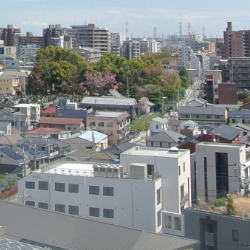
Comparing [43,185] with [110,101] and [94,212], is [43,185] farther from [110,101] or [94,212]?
[110,101]

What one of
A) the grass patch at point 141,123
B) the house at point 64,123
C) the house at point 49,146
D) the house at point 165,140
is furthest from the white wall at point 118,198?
the grass patch at point 141,123

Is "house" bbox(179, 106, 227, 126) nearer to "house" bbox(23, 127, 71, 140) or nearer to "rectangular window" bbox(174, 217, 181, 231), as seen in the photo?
"house" bbox(23, 127, 71, 140)

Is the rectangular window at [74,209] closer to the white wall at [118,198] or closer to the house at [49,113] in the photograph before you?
the white wall at [118,198]

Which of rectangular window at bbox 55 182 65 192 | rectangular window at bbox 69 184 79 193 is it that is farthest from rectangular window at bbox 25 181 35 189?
rectangular window at bbox 69 184 79 193

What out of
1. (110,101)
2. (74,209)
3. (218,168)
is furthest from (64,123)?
(74,209)

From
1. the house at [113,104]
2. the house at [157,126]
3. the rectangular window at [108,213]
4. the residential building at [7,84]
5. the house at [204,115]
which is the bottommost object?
the rectangular window at [108,213]

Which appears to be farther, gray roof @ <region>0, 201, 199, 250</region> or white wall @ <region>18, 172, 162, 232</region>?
white wall @ <region>18, 172, 162, 232</region>

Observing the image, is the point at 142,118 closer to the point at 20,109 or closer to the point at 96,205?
the point at 20,109
